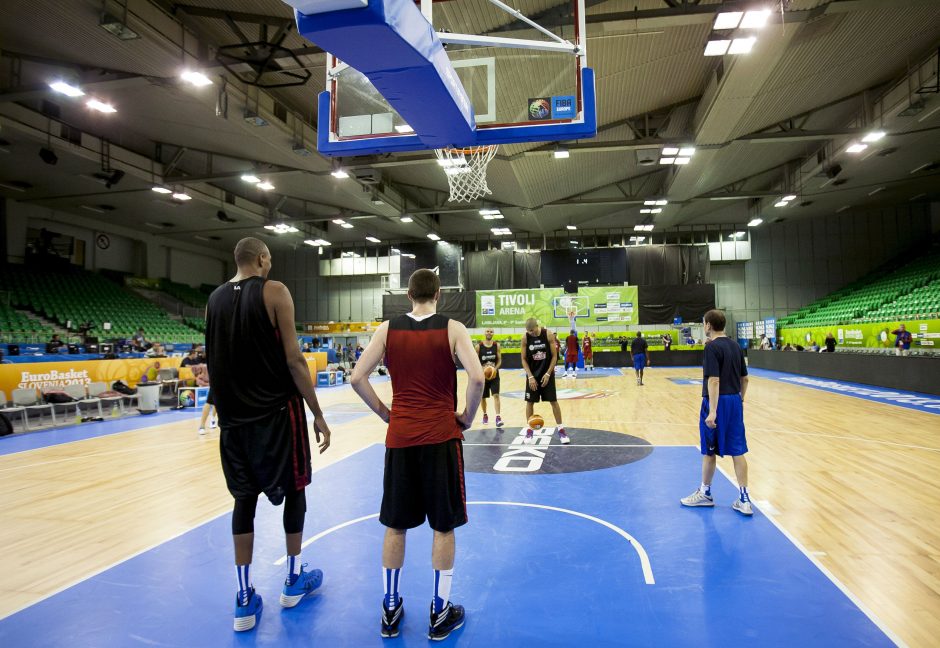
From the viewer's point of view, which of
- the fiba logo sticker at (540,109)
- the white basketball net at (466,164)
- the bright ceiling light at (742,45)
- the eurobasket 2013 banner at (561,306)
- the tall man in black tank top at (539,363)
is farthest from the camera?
the eurobasket 2013 banner at (561,306)

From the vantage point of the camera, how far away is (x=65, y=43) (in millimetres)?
10422

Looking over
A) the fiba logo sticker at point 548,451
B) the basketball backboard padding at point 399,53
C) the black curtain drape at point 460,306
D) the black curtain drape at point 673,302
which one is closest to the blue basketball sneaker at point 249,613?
the basketball backboard padding at point 399,53

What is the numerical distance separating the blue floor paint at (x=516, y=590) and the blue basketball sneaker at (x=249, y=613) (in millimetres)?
54

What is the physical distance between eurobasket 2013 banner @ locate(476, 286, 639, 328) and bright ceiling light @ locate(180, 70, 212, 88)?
59.2ft

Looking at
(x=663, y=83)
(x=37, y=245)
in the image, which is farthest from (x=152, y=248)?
(x=663, y=83)

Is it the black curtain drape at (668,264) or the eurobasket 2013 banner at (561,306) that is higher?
the black curtain drape at (668,264)

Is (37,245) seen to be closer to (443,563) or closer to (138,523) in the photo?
(138,523)

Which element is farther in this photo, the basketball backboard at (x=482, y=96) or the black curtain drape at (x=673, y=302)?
the black curtain drape at (x=673, y=302)

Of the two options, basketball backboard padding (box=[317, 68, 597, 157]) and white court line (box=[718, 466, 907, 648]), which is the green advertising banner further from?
basketball backboard padding (box=[317, 68, 597, 157])

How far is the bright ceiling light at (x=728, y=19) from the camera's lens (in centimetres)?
868

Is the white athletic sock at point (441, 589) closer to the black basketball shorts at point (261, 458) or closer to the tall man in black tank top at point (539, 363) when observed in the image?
the black basketball shorts at point (261, 458)

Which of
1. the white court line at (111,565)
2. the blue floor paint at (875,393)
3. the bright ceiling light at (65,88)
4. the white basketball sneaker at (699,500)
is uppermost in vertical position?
the bright ceiling light at (65,88)

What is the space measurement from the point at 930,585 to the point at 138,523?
18.4ft

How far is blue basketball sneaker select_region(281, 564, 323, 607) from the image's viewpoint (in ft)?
9.42
